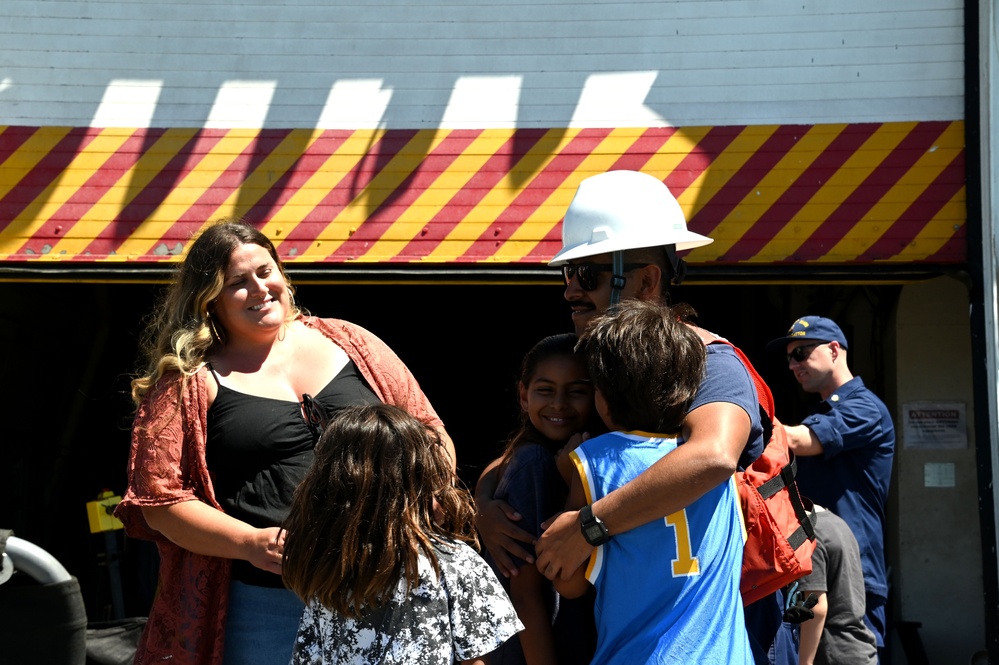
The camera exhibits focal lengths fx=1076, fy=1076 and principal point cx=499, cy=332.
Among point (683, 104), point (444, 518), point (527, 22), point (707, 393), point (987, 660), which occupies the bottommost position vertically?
point (987, 660)

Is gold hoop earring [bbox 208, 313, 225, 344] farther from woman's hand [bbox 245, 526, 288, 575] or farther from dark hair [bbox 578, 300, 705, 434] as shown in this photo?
dark hair [bbox 578, 300, 705, 434]

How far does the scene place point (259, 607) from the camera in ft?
8.82

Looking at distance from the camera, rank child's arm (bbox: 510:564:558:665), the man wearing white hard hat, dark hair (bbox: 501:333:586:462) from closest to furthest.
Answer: the man wearing white hard hat
child's arm (bbox: 510:564:558:665)
dark hair (bbox: 501:333:586:462)

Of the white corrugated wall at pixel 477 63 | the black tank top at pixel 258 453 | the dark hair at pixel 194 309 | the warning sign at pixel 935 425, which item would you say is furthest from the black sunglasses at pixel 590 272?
the warning sign at pixel 935 425

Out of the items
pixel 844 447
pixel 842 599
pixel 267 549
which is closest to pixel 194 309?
pixel 267 549

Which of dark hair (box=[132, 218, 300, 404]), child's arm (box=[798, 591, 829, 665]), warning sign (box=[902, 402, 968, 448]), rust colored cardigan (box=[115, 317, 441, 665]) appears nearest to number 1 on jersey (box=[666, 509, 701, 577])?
rust colored cardigan (box=[115, 317, 441, 665])

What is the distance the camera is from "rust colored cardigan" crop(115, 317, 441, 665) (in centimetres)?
263

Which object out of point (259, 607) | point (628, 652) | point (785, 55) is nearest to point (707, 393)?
point (628, 652)

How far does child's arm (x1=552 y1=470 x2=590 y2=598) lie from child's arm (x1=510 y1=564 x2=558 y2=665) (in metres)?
0.15

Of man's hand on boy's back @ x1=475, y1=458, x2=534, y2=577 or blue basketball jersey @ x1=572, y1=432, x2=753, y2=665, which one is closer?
blue basketball jersey @ x1=572, y1=432, x2=753, y2=665

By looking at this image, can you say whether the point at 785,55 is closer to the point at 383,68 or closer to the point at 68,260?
the point at 383,68

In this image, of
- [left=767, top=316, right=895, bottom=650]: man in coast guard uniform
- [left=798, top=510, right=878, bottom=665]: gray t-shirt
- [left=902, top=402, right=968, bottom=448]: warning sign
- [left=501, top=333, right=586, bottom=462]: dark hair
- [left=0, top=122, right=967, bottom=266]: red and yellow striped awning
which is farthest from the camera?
[left=902, top=402, right=968, bottom=448]: warning sign

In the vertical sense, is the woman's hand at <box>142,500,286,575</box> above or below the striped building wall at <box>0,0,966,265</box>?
below

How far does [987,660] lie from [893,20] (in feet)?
9.90
